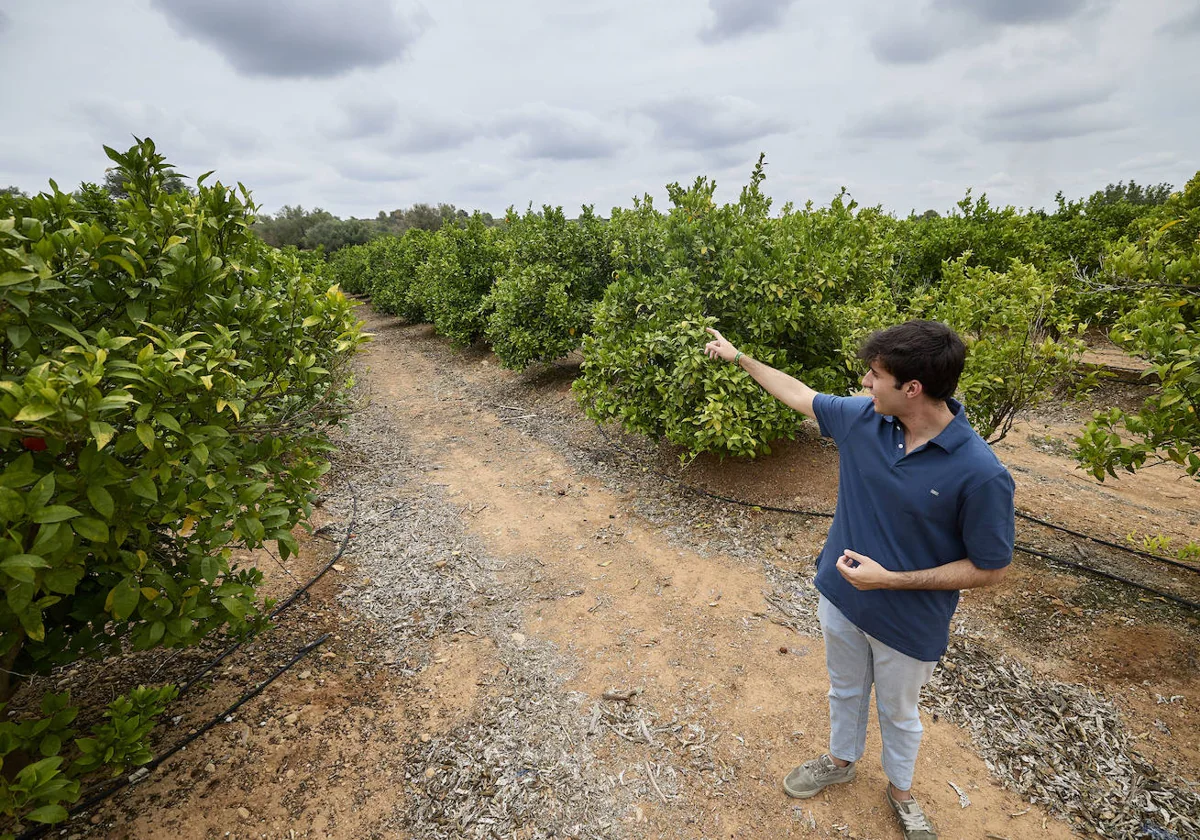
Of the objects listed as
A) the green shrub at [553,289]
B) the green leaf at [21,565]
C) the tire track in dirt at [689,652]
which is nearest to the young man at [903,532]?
the tire track in dirt at [689,652]

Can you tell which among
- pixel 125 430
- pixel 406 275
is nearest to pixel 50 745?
pixel 125 430

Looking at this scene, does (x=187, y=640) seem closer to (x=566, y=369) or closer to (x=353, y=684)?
(x=353, y=684)

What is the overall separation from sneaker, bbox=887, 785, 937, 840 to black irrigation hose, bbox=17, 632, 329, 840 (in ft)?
13.0

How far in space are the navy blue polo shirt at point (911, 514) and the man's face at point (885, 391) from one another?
0.60 feet

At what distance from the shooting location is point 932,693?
3816 mm

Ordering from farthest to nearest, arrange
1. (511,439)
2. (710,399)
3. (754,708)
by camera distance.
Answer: (511,439) < (710,399) < (754,708)

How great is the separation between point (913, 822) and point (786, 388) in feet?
7.78

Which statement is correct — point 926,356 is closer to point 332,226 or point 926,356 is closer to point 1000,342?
point 1000,342

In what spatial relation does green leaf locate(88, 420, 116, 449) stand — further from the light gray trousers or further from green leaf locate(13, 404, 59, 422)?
the light gray trousers

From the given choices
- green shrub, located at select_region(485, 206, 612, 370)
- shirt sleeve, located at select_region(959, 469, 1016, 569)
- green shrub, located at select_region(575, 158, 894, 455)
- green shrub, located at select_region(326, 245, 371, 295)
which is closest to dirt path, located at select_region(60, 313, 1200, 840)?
green shrub, located at select_region(575, 158, 894, 455)

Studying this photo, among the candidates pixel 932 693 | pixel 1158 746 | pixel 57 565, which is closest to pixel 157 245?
pixel 57 565

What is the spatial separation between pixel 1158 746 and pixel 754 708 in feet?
7.80

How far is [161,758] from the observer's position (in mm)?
3201

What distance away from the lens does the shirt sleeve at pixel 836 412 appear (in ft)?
8.73
